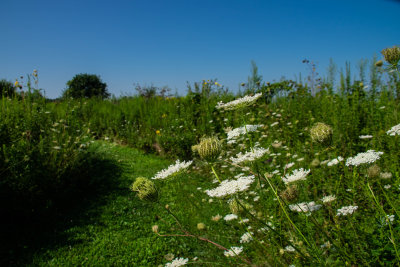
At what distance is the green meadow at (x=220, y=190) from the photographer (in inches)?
49.9

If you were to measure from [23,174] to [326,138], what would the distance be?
118 inches

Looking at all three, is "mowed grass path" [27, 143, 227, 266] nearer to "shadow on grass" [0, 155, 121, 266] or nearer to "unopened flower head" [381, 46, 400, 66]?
"shadow on grass" [0, 155, 121, 266]

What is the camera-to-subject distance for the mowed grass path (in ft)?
7.41

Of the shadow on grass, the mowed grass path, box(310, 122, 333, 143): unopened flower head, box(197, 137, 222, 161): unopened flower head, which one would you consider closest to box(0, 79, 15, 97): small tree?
the shadow on grass

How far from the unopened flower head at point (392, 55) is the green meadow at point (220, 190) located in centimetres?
3

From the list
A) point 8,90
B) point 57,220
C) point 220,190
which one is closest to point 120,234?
point 57,220

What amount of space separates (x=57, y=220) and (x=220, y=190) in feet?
8.45

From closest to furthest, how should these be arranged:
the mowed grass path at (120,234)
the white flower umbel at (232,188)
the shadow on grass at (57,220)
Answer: the white flower umbel at (232,188) → the mowed grass path at (120,234) → the shadow on grass at (57,220)

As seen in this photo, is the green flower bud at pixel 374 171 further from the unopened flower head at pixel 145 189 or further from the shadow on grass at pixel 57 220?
the shadow on grass at pixel 57 220

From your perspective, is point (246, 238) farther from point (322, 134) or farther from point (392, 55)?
point (392, 55)

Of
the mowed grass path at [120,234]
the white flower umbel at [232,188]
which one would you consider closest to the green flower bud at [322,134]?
the white flower umbel at [232,188]

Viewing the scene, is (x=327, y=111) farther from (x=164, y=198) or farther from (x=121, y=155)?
(x=121, y=155)

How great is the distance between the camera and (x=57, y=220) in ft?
9.39

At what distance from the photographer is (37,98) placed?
14.8 ft
